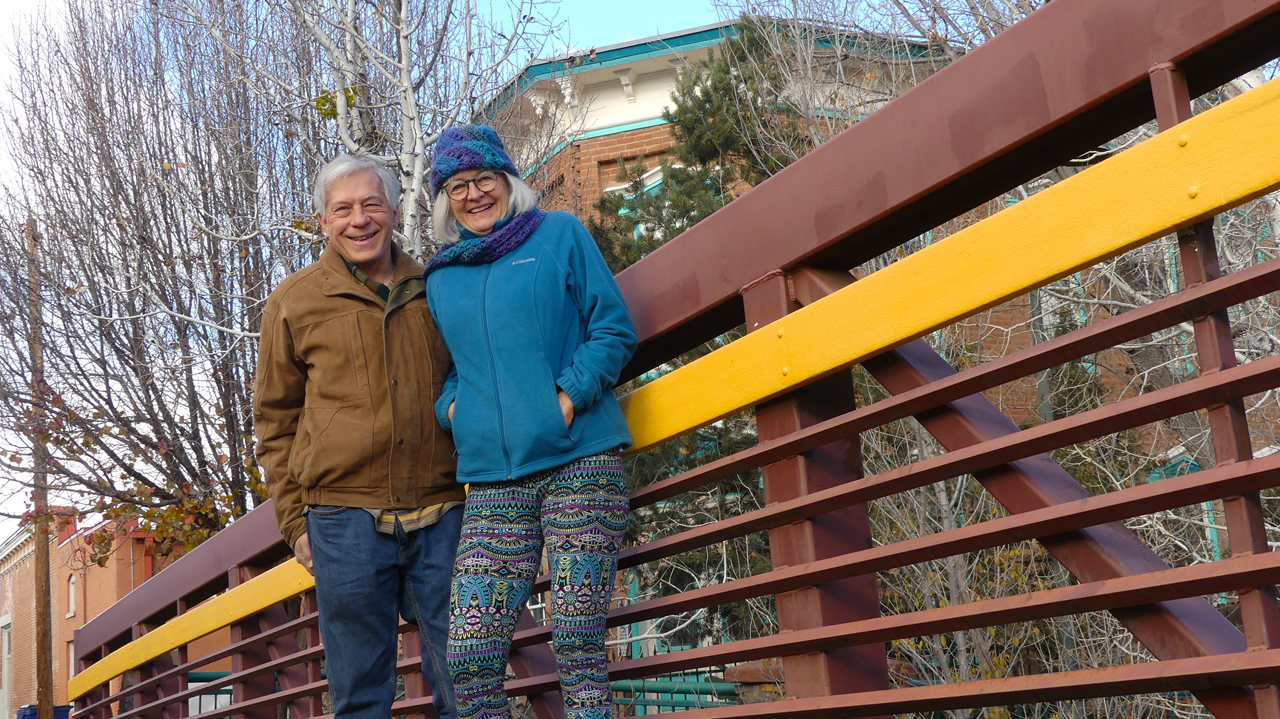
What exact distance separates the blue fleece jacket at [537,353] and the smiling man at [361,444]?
226mm

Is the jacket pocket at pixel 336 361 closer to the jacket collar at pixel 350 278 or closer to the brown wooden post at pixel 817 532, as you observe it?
the jacket collar at pixel 350 278

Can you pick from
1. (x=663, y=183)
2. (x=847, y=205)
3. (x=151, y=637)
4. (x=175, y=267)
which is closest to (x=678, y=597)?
(x=847, y=205)

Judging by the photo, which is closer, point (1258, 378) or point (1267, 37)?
point (1258, 378)

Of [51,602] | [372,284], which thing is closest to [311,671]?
[372,284]

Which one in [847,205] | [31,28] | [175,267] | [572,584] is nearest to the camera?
[847,205]

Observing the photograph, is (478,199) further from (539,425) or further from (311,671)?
(311,671)

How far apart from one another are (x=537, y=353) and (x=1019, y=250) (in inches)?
43.6

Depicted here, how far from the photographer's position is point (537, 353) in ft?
8.10

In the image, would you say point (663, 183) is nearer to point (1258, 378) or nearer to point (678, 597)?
point (678, 597)

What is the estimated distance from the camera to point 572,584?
2.36 meters

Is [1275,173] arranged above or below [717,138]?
below

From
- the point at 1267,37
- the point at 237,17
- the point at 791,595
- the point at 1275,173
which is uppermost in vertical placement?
the point at 237,17

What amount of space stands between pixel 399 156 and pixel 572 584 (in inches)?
234

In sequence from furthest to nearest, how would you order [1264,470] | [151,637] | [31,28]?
[31,28] < [151,637] < [1264,470]
